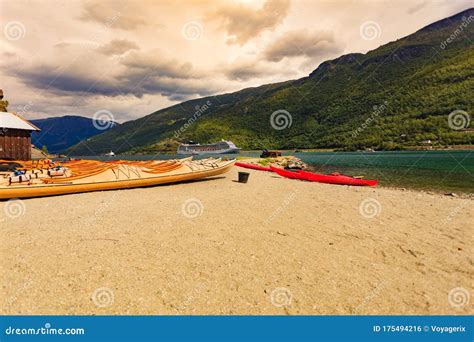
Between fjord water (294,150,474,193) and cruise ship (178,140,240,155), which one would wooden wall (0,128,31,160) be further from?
cruise ship (178,140,240,155)

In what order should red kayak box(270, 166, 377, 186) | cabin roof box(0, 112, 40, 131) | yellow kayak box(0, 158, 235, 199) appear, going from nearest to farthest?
1. yellow kayak box(0, 158, 235, 199)
2. red kayak box(270, 166, 377, 186)
3. cabin roof box(0, 112, 40, 131)

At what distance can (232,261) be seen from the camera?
5512mm

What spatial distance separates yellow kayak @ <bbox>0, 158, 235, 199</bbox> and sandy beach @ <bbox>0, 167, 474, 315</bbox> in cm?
268

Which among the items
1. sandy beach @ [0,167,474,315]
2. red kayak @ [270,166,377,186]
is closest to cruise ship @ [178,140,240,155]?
red kayak @ [270,166,377,186]

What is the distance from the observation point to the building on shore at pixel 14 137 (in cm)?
2141

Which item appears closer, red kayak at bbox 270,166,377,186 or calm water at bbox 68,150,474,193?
red kayak at bbox 270,166,377,186

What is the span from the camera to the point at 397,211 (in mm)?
10617

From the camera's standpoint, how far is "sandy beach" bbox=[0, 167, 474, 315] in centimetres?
406

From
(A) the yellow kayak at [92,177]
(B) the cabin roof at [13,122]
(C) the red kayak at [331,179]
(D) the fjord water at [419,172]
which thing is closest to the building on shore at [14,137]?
(B) the cabin roof at [13,122]

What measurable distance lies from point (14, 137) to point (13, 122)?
1.55m

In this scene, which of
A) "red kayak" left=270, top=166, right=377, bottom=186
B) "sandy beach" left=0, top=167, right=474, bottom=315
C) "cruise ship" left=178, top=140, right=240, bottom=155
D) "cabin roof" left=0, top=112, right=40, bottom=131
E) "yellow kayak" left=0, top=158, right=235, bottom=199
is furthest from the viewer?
"cruise ship" left=178, top=140, right=240, bottom=155

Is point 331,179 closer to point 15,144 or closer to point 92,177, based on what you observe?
point 92,177

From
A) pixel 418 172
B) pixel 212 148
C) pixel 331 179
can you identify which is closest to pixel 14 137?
pixel 331 179

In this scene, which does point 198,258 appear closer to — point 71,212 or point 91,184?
point 71,212
